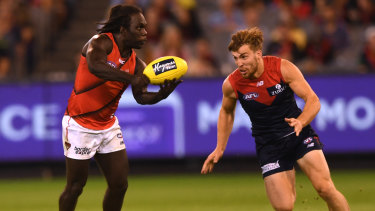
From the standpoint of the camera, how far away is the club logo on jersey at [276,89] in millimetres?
7699

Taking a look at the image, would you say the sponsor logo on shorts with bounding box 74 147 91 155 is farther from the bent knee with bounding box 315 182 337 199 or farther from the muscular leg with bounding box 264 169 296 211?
the bent knee with bounding box 315 182 337 199

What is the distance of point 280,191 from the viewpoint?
7.50 m

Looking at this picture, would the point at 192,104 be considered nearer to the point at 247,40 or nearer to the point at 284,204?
the point at 247,40

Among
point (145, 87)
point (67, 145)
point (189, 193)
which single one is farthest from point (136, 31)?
point (189, 193)

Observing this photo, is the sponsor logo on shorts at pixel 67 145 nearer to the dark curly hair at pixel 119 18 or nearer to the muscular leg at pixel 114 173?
the muscular leg at pixel 114 173

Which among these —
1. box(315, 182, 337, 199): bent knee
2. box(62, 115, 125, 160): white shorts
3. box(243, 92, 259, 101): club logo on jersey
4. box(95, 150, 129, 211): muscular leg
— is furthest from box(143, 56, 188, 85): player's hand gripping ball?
box(315, 182, 337, 199): bent knee

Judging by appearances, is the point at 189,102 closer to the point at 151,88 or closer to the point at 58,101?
the point at 151,88

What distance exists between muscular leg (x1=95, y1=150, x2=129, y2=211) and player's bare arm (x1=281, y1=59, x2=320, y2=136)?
186 centimetres

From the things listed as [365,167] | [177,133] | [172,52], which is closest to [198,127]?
[177,133]

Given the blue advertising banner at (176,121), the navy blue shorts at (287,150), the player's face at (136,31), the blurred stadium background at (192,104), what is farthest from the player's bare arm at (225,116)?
the blue advertising banner at (176,121)

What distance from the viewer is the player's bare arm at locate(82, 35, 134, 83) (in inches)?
285

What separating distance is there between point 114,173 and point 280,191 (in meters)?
1.69

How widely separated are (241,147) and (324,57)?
113 inches

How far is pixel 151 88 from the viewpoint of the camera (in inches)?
540
